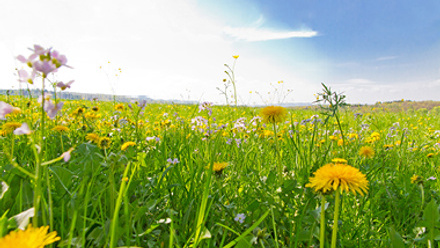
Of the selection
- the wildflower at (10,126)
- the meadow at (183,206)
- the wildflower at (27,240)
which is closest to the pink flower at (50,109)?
the meadow at (183,206)

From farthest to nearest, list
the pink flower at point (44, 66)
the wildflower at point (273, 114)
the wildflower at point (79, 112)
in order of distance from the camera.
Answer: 1. the wildflower at point (79, 112)
2. the wildflower at point (273, 114)
3. the pink flower at point (44, 66)

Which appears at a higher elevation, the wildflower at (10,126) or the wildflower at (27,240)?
the wildflower at (10,126)

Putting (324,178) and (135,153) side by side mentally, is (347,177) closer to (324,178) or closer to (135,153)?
(324,178)

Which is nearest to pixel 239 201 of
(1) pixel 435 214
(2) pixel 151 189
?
(2) pixel 151 189

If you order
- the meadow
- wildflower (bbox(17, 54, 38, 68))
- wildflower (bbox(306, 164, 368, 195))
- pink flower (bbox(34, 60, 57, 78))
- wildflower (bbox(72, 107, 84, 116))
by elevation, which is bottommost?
the meadow

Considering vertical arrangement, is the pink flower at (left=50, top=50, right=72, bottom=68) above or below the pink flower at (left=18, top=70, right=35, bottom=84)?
above

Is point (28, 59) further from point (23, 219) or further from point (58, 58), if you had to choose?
point (23, 219)

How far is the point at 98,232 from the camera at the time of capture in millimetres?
886

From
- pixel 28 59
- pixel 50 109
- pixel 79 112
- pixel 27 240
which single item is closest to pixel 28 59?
pixel 28 59

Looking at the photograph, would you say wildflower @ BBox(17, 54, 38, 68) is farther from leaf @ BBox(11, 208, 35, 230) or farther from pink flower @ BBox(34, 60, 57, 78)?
leaf @ BBox(11, 208, 35, 230)

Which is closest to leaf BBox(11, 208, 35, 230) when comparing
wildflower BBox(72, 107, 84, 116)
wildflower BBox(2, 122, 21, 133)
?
wildflower BBox(2, 122, 21, 133)

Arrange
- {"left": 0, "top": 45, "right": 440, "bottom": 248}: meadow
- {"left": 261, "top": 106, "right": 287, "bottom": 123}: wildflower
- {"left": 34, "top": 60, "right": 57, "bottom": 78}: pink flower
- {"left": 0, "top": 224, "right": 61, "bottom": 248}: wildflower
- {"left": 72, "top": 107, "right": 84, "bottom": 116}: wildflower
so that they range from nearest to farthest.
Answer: {"left": 0, "top": 224, "right": 61, "bottom": 248}: wildflower < {"left": 34, "top": 60, "right": 57, "bottom": 78}: pink flower < {"left": 0, "top": 45, "right": 440, "bottom": 248}: meadow < {"left": 261, "top": 106, "right": 287, "bottom": 123}: wildflower < {"left": 72, "top": 107, "right": 84, "bottom": 116}: wildflower

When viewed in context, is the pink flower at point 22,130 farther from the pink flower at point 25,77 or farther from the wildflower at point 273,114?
the wildflower at point 273,114

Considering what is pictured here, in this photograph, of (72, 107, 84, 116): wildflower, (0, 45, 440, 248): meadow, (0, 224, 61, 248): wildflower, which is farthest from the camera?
(72, 107, 84, 116): wildflower
